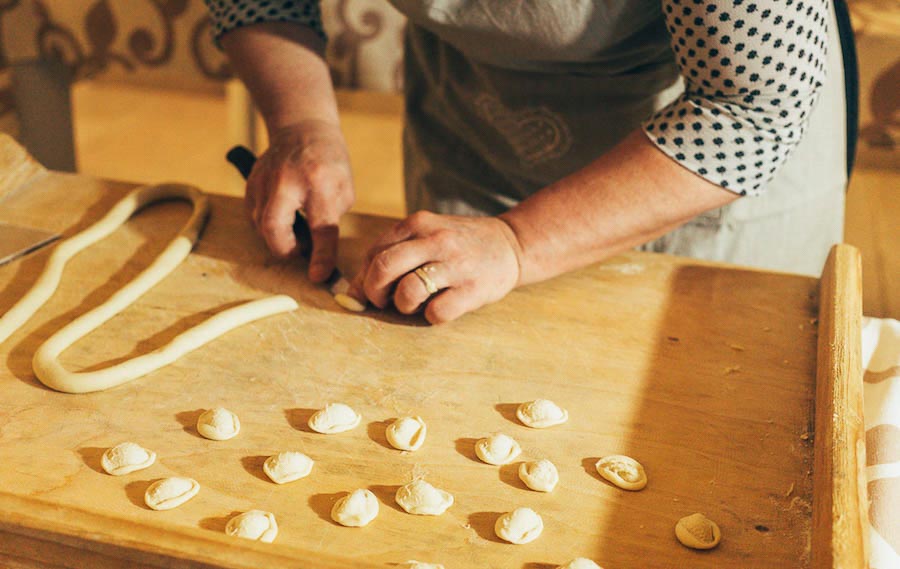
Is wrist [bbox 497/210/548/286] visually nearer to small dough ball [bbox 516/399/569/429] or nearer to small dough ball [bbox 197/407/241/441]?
small dough ball [bbox 516/399/569/429]

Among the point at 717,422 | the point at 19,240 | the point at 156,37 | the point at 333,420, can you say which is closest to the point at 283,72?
the point at 19,240

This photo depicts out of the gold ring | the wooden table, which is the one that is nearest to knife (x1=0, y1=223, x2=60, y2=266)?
the wooden table

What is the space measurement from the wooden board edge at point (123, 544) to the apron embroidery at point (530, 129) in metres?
0.60

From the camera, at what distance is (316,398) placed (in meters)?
0.66

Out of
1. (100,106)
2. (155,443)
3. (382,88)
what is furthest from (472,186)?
(100,106)

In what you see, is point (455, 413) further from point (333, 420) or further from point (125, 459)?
point (125, 459)

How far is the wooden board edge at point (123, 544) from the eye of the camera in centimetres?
46

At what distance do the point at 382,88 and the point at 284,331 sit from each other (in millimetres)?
1301

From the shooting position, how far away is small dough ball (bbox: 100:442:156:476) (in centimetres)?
57

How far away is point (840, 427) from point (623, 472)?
0.15 meters

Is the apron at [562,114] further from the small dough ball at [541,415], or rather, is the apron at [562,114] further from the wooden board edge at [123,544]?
the wooden board edge at [123,544]

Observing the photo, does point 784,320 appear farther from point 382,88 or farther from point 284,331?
point 382,88

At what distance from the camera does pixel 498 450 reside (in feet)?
1.96

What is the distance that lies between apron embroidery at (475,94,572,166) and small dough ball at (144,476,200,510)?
1.85 ft
